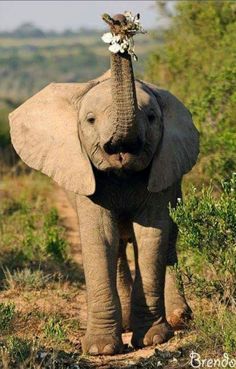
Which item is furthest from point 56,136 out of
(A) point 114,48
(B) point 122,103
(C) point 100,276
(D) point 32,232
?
(D) point 32,232

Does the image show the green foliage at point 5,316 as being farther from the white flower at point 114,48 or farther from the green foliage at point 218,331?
the white flower at point 114,48

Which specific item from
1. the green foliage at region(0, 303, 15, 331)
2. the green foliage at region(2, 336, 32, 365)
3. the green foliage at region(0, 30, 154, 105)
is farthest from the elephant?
the green foliage at region(0, 30, 154, 105)

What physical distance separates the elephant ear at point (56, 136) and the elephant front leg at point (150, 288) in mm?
506

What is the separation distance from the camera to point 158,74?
14.7 meters

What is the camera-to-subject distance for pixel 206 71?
509 inches

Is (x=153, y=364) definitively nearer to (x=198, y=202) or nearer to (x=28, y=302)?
(x=198, y=202)

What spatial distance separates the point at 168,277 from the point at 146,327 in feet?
2.27

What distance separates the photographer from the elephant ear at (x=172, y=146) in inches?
276

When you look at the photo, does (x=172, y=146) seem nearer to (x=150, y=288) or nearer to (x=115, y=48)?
(x=150, y=288)

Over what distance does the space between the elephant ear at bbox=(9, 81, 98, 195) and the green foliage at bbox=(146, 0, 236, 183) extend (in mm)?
2346

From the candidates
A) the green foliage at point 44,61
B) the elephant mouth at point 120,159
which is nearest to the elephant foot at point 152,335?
the elephant mouth at point 120,159

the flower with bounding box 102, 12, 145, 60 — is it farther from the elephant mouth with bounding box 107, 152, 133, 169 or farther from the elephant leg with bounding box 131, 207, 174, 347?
the elephant leg with bounding box 131, 207, 174, 347

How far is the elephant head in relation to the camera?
6512 millimetres

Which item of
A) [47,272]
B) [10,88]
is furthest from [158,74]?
[10,88]
